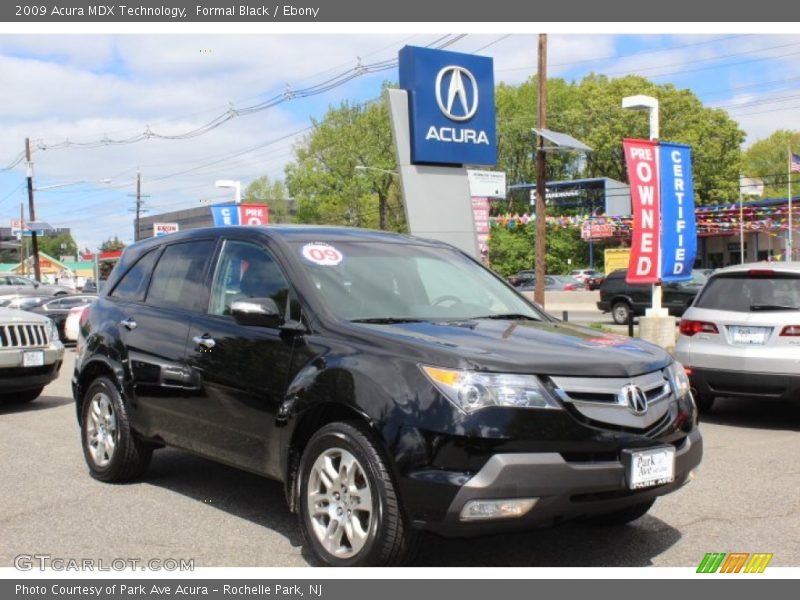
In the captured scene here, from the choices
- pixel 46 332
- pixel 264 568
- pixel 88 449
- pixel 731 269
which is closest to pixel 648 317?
pixel 731 269

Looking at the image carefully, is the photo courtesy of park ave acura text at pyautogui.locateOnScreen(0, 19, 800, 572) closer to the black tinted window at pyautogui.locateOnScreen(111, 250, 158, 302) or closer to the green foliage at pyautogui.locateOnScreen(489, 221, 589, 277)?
the black tinted window at pyautogui.locateOnScreen(111, 250, 158, 302)

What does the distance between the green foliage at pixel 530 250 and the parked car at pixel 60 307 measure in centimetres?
5041

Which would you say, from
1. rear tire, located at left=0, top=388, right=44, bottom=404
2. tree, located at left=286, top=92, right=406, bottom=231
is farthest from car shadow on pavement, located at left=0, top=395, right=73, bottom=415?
tree, located at left=286, top=92, right=406, bottom=231

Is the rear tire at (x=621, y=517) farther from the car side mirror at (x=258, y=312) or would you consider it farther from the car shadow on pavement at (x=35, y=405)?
the car shadow on pavement at (x=35, y=405)

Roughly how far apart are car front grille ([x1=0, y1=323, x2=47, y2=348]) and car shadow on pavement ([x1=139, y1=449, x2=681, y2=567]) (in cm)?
482

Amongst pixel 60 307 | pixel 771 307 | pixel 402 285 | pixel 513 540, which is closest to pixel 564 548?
pixel 513 540

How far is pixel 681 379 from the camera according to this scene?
458 cm

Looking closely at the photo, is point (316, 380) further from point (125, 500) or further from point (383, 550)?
point (125, 500)

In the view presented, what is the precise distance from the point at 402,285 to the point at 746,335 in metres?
4.88

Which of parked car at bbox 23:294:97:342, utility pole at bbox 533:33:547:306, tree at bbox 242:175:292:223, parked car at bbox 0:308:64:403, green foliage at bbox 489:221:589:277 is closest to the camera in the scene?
parked car at bbox 0:308:64:403

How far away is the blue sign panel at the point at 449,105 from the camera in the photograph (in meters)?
14.0

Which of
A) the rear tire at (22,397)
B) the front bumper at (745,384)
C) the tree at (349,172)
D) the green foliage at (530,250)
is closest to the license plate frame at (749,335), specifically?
the front bumper at (745,384)

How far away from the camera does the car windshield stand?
473 centimetres

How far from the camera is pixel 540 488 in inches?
145
